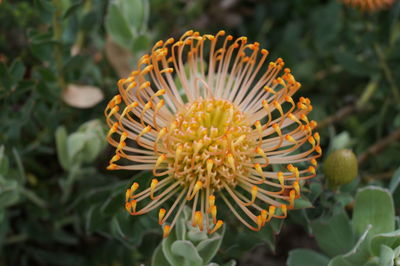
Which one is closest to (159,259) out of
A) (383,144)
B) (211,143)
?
(211,143)

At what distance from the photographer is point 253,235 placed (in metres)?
1.33

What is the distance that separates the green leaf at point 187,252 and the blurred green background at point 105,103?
16cm

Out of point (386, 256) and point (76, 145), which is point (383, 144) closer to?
point (386, 256)

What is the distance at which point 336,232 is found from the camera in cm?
138

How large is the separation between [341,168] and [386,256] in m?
0.25

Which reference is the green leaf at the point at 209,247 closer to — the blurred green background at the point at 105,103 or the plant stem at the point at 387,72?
the blurred green background at the point at 105,103

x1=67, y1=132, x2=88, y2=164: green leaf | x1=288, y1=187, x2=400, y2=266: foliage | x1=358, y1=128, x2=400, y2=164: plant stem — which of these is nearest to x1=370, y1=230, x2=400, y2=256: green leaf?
x1=288, y1=187, x2=400, y2=266: foliage

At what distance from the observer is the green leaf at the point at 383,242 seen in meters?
1.22

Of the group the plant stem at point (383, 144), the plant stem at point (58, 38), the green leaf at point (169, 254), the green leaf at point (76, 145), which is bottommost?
the green leaf at point (169, 254)

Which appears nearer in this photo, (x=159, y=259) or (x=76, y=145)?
(x=159, y=259)

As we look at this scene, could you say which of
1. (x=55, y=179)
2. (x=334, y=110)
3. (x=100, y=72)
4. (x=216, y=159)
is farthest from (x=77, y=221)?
(x=334, y=110)

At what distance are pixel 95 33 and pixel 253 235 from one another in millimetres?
1058

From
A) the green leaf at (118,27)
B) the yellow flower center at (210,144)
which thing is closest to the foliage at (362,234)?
the yellow flower center at (210,144)

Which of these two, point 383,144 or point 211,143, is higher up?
point 211,143
